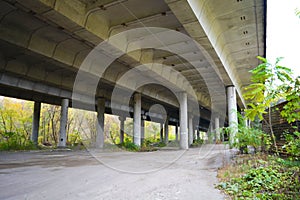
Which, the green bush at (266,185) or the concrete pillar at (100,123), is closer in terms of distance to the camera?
the green bush at (266,185)

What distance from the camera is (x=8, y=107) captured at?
37562 mm

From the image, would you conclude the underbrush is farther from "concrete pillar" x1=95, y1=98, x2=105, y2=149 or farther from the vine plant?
"concrete pillar" x1=95, y1=98, x2=105, y2=149

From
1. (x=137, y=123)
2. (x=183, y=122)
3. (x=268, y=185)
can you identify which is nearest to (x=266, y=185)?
(x=268, y=185)

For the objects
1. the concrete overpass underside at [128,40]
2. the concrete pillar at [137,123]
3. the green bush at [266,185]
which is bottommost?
the green bush at [266,185]

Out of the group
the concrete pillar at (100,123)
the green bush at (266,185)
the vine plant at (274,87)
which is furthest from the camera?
the concrete pillar at (100,123)

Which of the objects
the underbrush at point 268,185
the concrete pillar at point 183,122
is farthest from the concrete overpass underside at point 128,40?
the underbrush at point 268,185

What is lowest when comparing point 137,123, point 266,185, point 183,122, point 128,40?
point 266,185

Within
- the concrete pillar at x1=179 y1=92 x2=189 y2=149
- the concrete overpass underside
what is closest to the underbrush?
the concrete overpass underside

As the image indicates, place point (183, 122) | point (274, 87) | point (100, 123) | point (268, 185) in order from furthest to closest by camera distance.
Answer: point (100, 123), point (183, 122), point (268, 185), point (274, 87)

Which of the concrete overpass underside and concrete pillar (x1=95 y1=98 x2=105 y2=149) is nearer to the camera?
the concrete overpass underside

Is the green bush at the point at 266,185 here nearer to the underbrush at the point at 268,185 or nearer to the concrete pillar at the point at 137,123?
the underbrush at the point at 268,185

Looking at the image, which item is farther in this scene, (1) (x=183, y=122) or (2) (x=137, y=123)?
(2) (x=137, y=123)

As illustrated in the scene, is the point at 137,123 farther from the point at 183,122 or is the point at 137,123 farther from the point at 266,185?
the point at 266,185

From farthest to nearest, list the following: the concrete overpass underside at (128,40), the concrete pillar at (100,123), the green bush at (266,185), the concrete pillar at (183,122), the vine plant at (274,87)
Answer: the concrete pillar at (100,123), the concrete pillar at (183,122), the concrete overpass underside at (128,40), the green bush at (266,185), the vine plant at (274,87)
